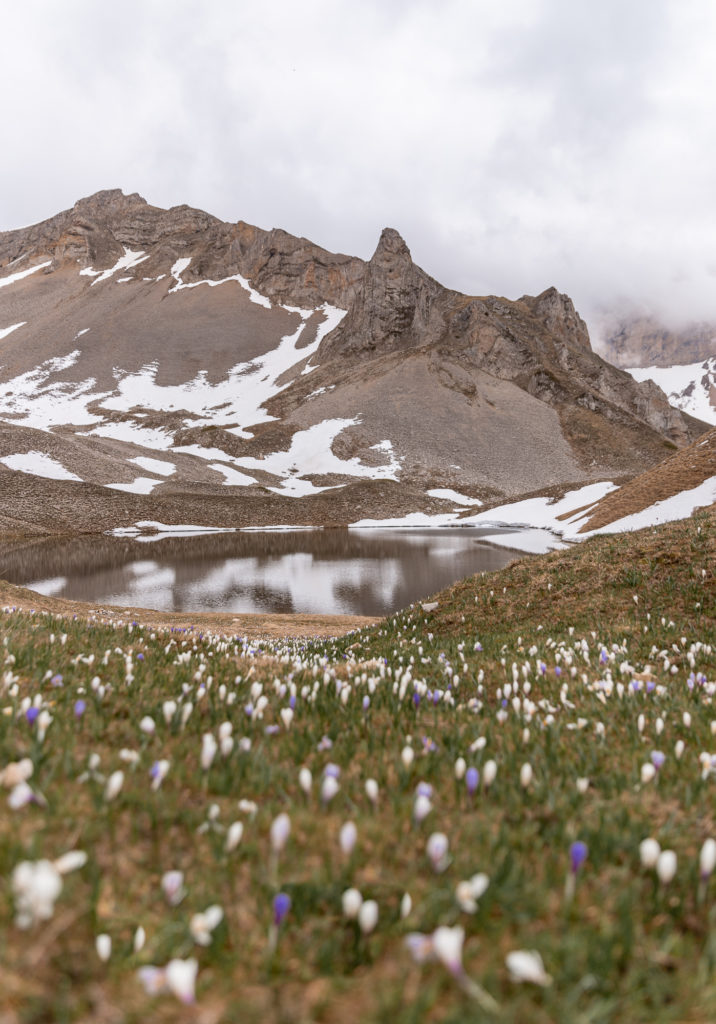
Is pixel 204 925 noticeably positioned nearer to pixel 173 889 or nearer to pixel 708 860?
pixel 173 889

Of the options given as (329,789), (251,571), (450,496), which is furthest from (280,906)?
(450,496)

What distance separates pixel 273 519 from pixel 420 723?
309 ft

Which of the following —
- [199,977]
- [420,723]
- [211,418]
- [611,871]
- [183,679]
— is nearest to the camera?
[199,977]

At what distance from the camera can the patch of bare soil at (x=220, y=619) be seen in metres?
22.2

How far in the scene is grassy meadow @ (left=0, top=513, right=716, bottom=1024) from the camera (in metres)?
1.49

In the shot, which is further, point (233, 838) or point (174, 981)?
point (233, 838)

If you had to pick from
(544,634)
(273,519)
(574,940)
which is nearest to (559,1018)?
(574,940)

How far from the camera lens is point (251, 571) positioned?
44156 mm

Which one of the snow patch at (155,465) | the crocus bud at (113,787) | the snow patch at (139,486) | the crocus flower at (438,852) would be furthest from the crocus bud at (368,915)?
the snow patch at (155,465)

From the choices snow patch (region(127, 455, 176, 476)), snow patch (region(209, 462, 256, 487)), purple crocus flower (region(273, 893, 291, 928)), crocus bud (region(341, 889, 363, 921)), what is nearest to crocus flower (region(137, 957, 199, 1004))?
purple crocus flower (region(273, 893, 291, 928))

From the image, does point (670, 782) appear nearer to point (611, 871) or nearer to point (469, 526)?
point (611, 871)

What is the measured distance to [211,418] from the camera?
7608 inches

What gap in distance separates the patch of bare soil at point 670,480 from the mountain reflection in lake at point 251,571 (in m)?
11.0

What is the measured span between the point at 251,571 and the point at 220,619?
18.7m
